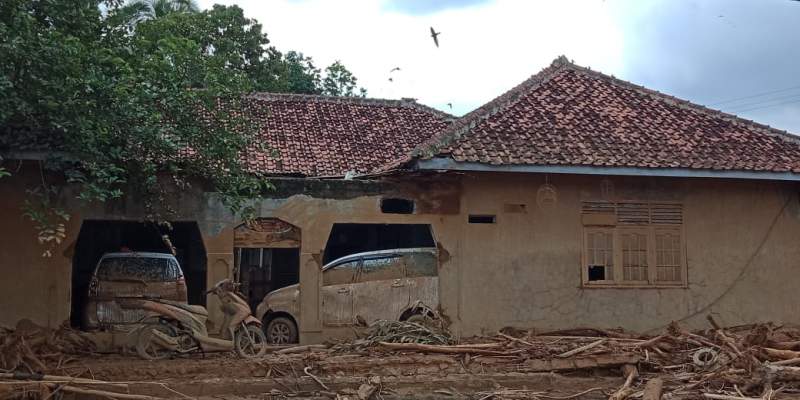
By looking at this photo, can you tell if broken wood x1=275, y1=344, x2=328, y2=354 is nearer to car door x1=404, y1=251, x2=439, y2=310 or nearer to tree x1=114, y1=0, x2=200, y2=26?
car door x1=404, y1=251, x2=439, y2=310

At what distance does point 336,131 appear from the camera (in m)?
19.2

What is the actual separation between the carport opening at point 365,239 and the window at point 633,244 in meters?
4.57

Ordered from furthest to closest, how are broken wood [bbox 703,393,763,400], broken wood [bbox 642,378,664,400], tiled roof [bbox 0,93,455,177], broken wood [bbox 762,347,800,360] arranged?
1. tiled roof [bbox 0,93,455,177]
2. broken wood [bbox 762,347,800,360]
3. broken wood [bbox 642,378,664,400]
4. broken wood [bbox 703,393,763,400]

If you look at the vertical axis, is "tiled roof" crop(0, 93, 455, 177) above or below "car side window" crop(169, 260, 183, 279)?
above

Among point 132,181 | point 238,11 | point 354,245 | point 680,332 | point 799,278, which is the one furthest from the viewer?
point 238,11

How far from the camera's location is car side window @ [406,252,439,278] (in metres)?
13.8

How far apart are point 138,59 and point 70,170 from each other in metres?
2.40

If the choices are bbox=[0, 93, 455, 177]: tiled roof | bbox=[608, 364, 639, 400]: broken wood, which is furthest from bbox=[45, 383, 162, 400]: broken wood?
bbox=[0, 93, 455, 177]: tiled roof

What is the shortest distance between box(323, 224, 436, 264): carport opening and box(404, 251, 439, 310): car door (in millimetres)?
3488

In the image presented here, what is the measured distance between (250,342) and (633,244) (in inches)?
276

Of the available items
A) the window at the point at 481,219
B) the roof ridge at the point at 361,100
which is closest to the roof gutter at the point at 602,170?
the window at the point at 481,219

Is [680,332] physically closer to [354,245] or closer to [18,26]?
[354,245]

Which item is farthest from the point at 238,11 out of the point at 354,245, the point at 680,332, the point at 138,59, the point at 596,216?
the point at 680,332

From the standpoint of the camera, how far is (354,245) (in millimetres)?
18328
